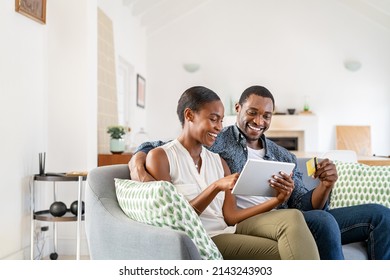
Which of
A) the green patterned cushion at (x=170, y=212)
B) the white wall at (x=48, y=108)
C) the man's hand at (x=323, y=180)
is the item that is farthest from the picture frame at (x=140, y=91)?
the green patterned cushion at (x=170, y=212)

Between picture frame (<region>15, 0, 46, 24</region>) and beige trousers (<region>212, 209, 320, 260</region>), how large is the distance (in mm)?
1584

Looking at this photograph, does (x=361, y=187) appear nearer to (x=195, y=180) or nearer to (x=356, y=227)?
(x=356, y=227)

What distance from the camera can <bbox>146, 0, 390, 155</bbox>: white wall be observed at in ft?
18.6

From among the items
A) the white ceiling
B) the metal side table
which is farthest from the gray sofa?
the white ceiling

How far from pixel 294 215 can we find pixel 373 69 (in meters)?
5.02

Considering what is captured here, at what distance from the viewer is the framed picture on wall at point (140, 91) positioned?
5012 millimetres

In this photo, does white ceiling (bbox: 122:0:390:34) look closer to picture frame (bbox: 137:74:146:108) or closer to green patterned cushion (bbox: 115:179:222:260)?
picture frame (bbox: 137:74:146:108)

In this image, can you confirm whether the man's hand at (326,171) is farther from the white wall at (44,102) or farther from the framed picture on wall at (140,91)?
the framed picture on wall at (140,91)

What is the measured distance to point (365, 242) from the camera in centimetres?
170

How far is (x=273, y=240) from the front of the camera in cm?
131

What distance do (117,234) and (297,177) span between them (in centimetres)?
87

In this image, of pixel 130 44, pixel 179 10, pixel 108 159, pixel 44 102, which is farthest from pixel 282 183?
pixel 179 10

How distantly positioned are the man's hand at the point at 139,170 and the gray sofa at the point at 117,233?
8cm

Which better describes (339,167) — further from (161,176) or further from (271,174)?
(161,176)
